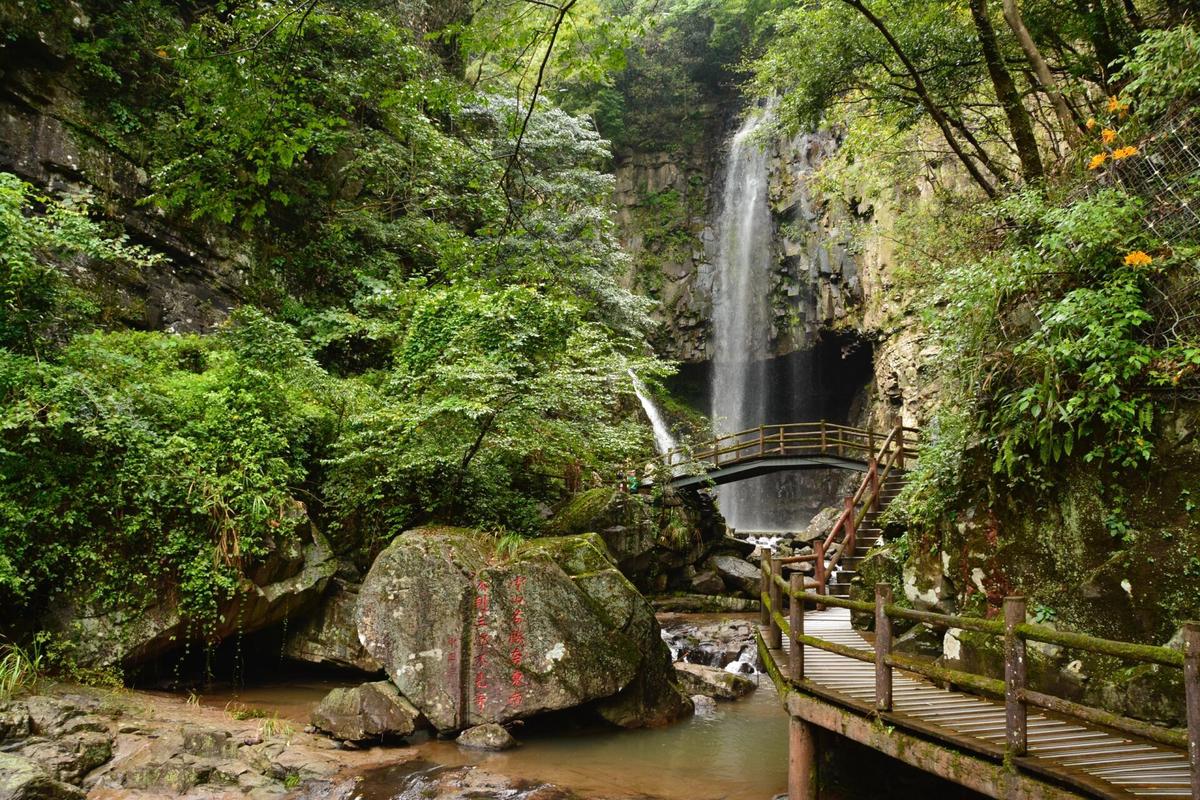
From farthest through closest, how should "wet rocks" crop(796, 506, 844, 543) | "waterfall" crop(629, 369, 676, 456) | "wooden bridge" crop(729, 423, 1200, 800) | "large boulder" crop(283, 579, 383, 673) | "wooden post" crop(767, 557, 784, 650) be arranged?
"waterfall" crop(629, 369, 676, 456), "wet rocks" crop(796, 506, 844, 543), "large boulder" crop(283, 579, 383, 673), "wooden post" crop(767, 557, 784, 650), "wooden bridge" crop(729, 423, 1200, 800)

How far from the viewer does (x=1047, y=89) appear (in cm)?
673

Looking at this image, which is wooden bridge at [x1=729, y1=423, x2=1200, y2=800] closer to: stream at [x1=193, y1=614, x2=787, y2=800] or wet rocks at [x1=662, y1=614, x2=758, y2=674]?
stream at [x1=193, y1=614, x2=787, y2=800]

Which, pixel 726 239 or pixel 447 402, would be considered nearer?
pixel 447 402

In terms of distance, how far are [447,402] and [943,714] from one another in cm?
616

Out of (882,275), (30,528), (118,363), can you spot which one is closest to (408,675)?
(30,528)

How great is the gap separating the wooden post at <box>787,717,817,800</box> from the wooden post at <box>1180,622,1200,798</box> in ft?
9.65

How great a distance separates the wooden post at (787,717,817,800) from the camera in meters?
5.53

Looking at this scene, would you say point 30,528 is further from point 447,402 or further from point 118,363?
point 447,402

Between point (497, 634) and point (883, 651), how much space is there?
439cm

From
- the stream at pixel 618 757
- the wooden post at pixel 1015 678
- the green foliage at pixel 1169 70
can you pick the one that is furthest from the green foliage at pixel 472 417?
the green foliage at pixel 1169 70

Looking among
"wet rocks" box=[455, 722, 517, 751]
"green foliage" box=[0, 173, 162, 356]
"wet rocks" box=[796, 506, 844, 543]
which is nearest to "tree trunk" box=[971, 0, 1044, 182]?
"wet rocks" box=[455, 722, 517, 751]

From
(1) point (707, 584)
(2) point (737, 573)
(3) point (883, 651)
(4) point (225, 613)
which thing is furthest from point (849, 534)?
(4) point (225, 613)

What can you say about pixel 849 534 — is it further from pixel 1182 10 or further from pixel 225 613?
pixel 225 613

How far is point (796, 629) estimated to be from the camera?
592cm
